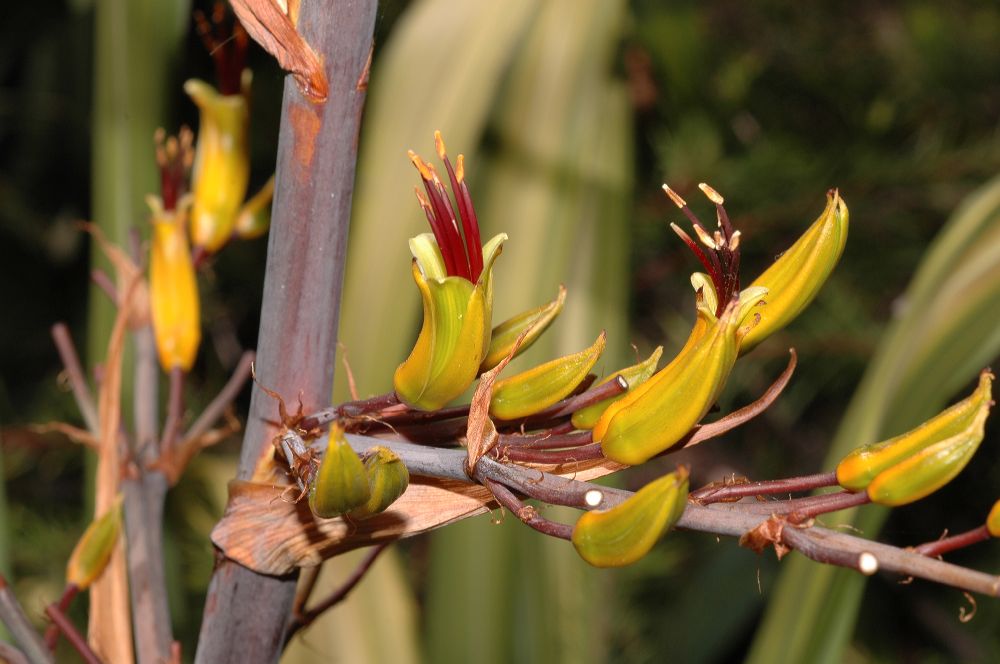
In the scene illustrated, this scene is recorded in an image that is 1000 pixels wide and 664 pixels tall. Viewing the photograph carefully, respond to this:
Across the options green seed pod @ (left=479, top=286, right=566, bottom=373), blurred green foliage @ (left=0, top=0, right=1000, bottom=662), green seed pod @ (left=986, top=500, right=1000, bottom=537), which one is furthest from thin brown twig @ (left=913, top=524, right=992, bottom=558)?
blurred green foliage @ (left=0, top=0, right=1000, bottom=662)

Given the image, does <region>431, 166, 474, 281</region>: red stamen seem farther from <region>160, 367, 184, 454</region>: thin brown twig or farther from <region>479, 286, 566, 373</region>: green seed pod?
<region>160, 367, 184, 454</region>: thin brown twig

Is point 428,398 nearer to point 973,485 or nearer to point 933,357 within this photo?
point 933,357

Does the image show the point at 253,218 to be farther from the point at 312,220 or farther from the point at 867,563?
the point at 867,563

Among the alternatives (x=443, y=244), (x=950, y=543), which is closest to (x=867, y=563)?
(x=950, y=543)

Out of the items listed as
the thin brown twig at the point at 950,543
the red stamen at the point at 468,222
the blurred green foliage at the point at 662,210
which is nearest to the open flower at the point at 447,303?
the red stamen at the point at 468,222

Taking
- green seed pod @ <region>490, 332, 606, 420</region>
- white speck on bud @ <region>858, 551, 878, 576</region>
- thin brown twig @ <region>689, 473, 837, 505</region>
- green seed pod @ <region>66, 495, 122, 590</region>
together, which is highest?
green seed pod @ <region>490, 332, 606, 420</region>

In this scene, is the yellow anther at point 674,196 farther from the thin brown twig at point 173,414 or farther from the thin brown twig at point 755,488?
the thin brown twig at point 173,414
